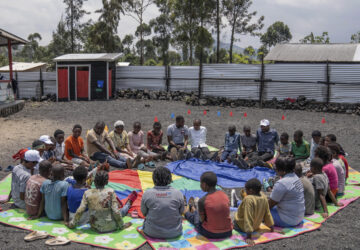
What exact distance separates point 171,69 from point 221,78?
3.56 m

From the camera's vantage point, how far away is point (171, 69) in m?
20.2

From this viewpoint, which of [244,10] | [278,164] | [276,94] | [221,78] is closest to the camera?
[278,164]

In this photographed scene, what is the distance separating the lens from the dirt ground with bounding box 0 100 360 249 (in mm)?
4176

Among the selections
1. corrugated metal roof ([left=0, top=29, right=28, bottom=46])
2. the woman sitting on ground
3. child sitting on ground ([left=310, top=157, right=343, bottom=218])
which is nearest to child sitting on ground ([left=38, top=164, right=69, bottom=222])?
the woman sitting on ground

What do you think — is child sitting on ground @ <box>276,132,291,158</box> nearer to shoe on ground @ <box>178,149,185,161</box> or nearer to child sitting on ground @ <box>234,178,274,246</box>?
shoe on ground @ <box>178,149,185,161</box>

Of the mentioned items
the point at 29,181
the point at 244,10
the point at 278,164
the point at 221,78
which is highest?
the point at 244,10

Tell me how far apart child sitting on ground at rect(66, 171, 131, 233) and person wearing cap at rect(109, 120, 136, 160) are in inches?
138

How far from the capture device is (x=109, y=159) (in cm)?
743

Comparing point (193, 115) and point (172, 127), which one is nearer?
point (172, 127)

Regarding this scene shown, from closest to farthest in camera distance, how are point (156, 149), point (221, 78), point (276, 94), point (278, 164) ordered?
point (278, 164) → point (156, 149) → point (276, 94) → point (221, 78)

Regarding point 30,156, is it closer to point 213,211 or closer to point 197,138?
point 213,211

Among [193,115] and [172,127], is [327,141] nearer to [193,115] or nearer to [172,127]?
[172,127]

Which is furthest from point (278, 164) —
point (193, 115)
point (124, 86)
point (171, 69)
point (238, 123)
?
point (124, 86)

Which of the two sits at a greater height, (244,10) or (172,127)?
(244,10)
